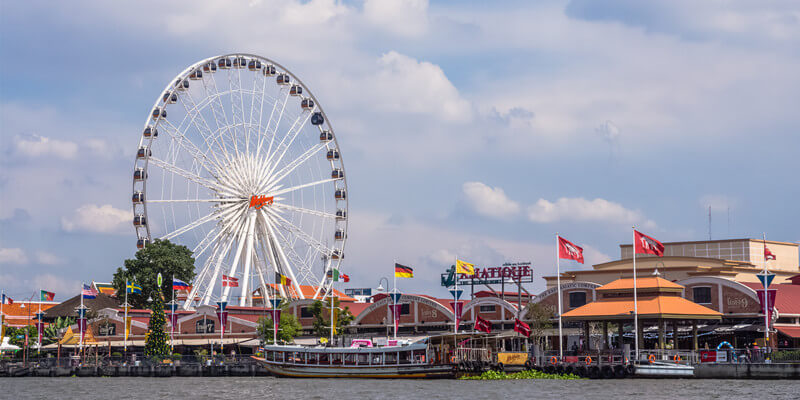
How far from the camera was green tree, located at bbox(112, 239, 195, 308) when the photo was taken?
126 metres

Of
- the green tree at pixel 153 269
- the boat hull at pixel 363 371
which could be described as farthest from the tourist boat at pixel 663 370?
the green tree at pixel 153 269

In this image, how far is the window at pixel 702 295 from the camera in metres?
87.4

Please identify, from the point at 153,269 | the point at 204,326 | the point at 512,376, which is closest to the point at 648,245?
the point at 512,376

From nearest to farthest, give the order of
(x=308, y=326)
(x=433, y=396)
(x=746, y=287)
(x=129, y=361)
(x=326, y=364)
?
(x=433, y=396)
(x=326, y=364)
(x=746, y=287)
(x=129, y=361)
(x=308, y=326)

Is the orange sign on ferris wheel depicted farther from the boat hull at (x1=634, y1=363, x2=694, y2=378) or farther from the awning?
the awning

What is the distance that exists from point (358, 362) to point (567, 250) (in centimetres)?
1851

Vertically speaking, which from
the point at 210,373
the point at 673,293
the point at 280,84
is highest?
the point at 280,84

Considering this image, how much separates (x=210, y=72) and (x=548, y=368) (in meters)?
49.8

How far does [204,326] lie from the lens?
112188 millimetres

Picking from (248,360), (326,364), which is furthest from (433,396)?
(248,360)

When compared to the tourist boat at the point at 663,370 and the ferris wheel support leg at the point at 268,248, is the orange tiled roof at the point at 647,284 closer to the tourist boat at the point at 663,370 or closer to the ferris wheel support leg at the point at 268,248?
the tourist boat at the point at 663,370

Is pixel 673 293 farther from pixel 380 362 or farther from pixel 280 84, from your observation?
pixel 280 84

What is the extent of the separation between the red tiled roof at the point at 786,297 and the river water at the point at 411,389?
65.9ft

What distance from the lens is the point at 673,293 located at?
2972 inches
